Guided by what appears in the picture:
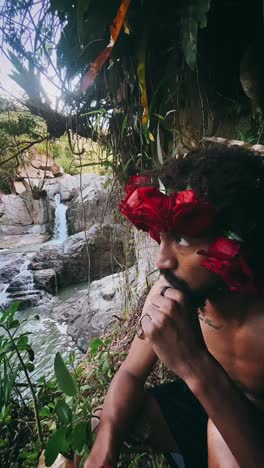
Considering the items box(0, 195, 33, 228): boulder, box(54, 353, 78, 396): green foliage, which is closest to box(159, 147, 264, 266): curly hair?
box(54, 353, 78, 396): green foliage

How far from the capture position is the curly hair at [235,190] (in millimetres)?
1067

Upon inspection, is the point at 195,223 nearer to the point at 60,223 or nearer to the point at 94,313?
the point at 94,313

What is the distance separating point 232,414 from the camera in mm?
860

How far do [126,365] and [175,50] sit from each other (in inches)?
64.6

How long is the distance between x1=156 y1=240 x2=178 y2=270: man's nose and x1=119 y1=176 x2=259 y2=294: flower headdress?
0.05 meters

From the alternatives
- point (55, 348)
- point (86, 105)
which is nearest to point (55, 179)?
point (55, 348)

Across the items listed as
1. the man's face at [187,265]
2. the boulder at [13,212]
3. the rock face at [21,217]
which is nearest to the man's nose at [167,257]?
the man's face at [187,265]

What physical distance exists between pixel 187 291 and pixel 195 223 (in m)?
0.22

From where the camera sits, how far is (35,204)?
13.4 meters

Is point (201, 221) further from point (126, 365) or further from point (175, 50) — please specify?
point (175, 50)

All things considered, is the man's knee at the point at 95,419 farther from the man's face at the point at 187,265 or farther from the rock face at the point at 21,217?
the rock face at the point at 21,217

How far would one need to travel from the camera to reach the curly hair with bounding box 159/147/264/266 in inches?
42.0

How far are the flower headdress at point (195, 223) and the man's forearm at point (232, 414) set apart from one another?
0.89 feet

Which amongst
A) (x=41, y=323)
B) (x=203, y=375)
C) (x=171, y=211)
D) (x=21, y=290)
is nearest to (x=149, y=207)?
(x=171, y=211)
